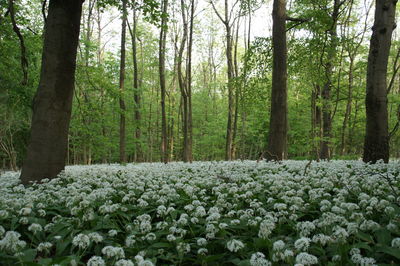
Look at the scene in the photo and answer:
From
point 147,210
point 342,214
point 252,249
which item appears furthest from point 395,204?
point 147,210

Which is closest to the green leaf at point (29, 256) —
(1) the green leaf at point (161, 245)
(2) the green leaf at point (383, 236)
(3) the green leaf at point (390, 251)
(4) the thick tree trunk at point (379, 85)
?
(1) the green leaf at point (161, 245)

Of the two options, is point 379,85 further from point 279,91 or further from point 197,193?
point 197,193

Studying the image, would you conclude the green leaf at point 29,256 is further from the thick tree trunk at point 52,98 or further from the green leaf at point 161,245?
the thick tree trunk at point 52,98

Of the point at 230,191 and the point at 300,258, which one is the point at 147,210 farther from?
the point at 300,258

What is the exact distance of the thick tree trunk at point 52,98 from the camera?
6.36m

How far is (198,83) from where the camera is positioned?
154 feet

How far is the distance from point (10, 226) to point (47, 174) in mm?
3110

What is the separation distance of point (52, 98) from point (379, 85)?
28.2ft

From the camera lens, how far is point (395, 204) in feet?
12.0

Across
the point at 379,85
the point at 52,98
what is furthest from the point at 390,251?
the point at 379,85

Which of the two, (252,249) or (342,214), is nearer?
(252,249)

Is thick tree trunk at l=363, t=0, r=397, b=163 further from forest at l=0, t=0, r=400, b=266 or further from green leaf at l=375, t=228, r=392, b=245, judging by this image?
green leaf at l=375, t=228, r=392, b=245

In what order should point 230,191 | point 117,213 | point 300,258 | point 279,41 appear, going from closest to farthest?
1. point 300,258
2. point 117,213
3. point 230,191
4. point 279,41

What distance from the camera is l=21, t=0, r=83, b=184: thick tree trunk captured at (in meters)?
6.36
